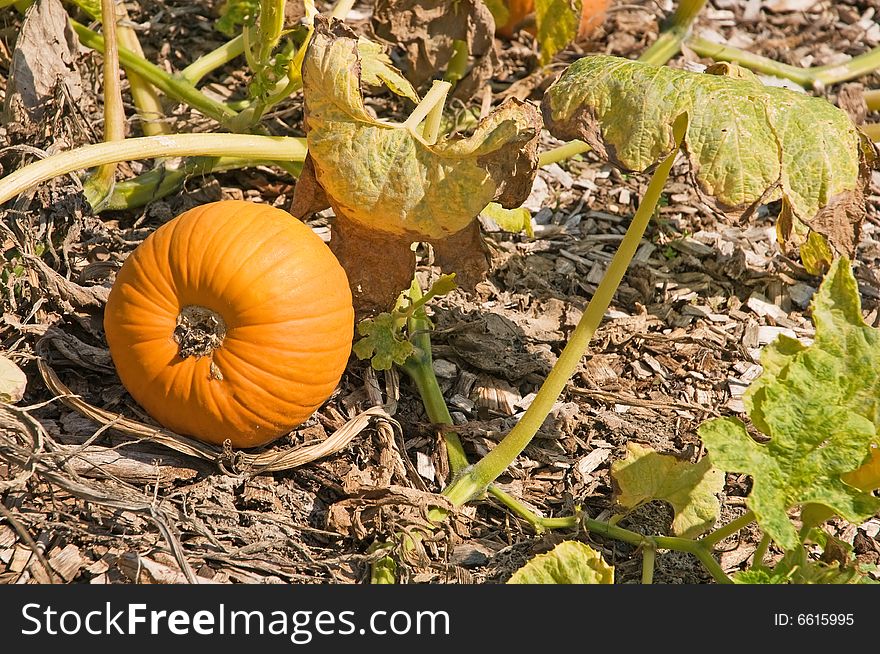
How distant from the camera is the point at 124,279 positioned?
271 cm

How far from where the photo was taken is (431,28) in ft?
12.4

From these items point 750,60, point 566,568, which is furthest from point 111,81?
point 750,60

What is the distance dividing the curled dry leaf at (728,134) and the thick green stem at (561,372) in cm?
28

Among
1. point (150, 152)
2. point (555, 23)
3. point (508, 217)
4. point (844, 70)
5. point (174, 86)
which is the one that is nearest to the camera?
point (150, 152)

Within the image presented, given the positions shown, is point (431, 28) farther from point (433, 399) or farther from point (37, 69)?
point (433, 399)

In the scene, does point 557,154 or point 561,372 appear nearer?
point 561,372

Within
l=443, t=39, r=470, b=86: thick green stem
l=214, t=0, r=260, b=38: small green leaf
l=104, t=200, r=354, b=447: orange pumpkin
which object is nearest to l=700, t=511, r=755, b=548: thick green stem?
l=104, t=200, r=354, b=447: orange pumpkin

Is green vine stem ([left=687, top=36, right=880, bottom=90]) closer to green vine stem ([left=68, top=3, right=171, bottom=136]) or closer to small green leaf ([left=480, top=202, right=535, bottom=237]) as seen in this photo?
small green leaf ([left=480, top=202, right=535, bottom=237])

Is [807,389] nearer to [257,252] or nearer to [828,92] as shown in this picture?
[257,252]

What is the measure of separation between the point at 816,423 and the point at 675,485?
1.65 ft

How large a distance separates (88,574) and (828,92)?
357cm

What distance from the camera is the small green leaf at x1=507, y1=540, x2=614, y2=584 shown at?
231 cm

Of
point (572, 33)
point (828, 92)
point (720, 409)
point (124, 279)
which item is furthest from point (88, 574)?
point (828, 92)

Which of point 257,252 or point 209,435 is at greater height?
point 257,252
